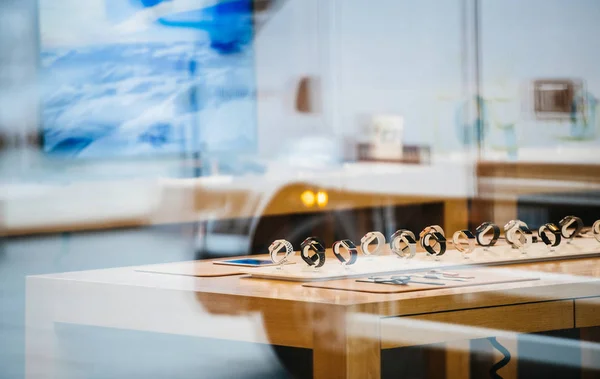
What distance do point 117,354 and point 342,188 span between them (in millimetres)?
2451

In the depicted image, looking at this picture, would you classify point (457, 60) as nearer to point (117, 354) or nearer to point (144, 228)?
point (144, 228)

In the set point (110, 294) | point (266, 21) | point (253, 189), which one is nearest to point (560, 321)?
point (110, 294)

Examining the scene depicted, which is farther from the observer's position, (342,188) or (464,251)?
(342,188)

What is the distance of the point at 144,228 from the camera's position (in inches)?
133

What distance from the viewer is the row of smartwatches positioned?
1376 mm

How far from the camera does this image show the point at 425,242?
1.47 meters

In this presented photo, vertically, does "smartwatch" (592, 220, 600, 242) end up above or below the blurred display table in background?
above

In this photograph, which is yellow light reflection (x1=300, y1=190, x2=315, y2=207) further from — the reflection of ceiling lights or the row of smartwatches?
the row of smartwatches

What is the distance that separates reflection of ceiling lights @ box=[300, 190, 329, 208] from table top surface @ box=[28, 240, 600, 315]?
237 centimetres

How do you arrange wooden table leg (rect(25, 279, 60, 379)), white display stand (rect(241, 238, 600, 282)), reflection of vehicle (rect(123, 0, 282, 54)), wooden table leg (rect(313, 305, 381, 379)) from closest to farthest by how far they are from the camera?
wooden table leg (rect(313, 305, 381, 379)) < white display stand (rect(241, 238, 600, 282)) < wooden table leg (rect(25, 279, 60, 379)) < reflection of vehicle (rect(123, 0, 282, 54))

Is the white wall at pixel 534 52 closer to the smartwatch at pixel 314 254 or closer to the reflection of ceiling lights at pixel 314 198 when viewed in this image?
the reflection of ceiling lights at pixel 314 198

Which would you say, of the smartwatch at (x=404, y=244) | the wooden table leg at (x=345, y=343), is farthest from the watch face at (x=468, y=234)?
the wooden table leg at (x=345, y=343)

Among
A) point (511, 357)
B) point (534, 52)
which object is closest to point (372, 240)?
point (511, 357)

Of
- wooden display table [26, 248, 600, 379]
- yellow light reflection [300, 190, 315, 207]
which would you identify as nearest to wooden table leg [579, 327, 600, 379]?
wooden display table [26, 248, 600, 379]
